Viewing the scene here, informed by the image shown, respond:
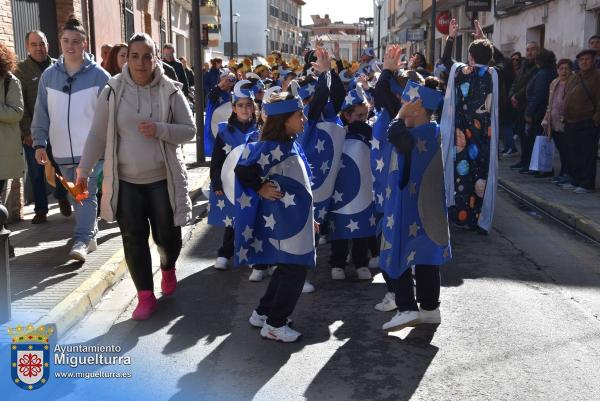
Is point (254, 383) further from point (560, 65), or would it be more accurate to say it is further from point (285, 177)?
point (560, 65)

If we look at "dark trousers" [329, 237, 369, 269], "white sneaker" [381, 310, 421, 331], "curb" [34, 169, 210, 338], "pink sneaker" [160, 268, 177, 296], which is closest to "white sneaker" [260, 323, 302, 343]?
"white sneaker" [381, 310, 421, 331]

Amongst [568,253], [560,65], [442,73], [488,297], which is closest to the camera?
[488,297]

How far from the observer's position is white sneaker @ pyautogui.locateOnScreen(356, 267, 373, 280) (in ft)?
20.8

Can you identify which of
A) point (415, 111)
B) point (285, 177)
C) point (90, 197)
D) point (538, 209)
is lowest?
point (538, 209)

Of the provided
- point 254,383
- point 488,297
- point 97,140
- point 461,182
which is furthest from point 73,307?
point 461,182

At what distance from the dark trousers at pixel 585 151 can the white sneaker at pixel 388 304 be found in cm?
615

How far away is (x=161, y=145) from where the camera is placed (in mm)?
5172

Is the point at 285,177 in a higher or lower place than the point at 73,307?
higher

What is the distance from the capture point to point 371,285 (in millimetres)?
6195

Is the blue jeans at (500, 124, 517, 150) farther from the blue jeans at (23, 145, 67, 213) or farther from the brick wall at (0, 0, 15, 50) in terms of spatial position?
the brick wall at (0, 0, 15, 50)

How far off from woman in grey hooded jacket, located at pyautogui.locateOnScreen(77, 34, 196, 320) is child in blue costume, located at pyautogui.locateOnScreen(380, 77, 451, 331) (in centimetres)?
148

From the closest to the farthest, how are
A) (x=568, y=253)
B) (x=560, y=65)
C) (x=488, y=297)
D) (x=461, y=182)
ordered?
1. (x=488, y=297)
2. (x=568, y=253)
3. (x=461, y=182)
4. (x=560, y=65)

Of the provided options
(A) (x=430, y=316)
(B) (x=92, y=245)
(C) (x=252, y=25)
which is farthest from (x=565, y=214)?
(C) (x=252, y=25)

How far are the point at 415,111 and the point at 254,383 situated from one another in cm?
189
